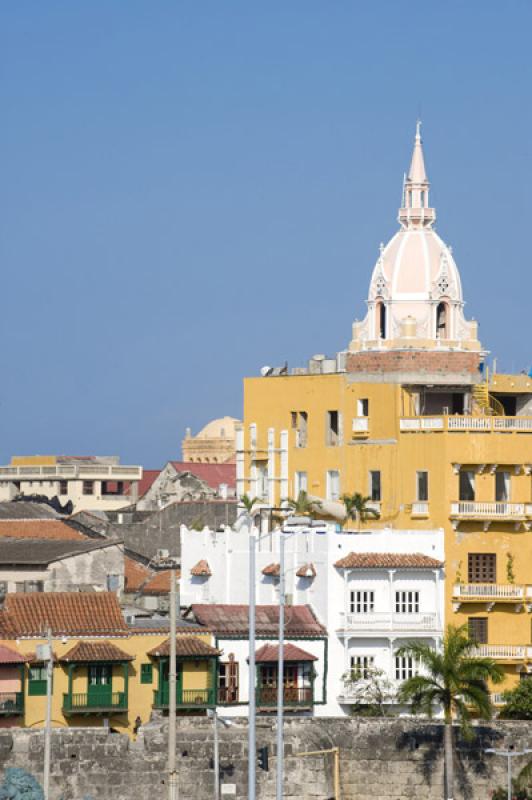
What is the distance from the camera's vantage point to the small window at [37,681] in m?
87.3

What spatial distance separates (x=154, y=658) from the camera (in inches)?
3526

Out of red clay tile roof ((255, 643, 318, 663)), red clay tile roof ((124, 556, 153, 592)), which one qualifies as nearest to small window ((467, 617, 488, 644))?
red clay tile roof ((255, 643, 318, 663))

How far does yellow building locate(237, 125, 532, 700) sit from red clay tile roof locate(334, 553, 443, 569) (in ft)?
4.34

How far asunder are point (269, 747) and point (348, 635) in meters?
10.7

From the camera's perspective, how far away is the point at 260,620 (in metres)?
93.7

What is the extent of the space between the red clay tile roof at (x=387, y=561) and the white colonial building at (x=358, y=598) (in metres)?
0.04

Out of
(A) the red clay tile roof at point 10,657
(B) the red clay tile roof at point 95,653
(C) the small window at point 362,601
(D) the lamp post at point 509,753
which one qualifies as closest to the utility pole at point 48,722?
(A) the red clay tile roof at point 10,657

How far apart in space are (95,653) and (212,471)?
94.0 m

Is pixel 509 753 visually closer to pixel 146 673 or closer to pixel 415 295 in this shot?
pixel 146 673

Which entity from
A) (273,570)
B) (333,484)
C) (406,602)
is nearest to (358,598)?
(406,602)

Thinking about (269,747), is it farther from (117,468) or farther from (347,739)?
(117,468)

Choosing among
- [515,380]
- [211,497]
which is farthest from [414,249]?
[211,497]

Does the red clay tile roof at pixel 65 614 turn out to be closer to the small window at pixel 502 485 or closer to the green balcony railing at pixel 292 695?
the green balcony railing at pixel 292 695

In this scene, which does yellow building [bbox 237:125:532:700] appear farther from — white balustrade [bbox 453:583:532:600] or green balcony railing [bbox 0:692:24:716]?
green balcony railing [bbox 0:692:24:716]
